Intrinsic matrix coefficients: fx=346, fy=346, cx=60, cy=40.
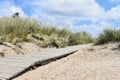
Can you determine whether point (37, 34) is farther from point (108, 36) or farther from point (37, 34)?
point (108, 36)

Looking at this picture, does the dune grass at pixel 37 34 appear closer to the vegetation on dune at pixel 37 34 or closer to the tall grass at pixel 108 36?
the vegetation on dune at pixel 37 34

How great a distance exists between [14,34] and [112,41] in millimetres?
3685

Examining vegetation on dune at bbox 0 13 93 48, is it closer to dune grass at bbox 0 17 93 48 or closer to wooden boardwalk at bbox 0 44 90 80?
dune grass at bbox 0 17 93 48

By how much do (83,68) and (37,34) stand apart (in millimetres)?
5841

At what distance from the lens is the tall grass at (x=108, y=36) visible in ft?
41.5

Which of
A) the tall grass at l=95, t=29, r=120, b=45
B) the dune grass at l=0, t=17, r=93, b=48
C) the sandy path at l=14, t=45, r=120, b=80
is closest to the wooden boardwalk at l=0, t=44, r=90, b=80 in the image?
the sandy path at l=14, t=45, r=120, b=80

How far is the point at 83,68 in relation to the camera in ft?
28.0

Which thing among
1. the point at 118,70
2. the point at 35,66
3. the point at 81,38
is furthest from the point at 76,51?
the point at 81,38

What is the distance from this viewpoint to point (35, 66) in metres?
9.02

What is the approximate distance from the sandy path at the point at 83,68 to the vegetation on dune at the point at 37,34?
2.94 m

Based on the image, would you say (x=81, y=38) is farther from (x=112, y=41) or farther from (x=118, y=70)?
(x=118, y=70)

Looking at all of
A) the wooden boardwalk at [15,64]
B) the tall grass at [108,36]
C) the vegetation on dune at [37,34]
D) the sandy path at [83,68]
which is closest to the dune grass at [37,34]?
the vegetation on dune at [37,34]

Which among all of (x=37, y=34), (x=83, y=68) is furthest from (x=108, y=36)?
(x=83, y=68)

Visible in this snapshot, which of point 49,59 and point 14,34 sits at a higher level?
point 14,34
